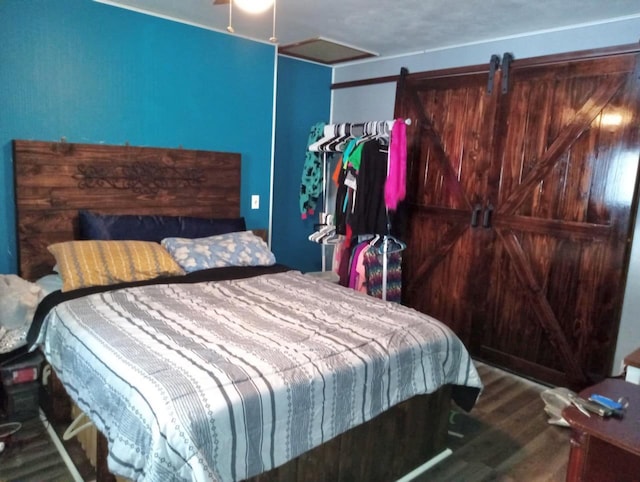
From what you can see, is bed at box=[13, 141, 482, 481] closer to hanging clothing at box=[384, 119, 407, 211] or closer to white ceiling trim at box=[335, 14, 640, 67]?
hanging clothing at box=[384, 119, 407, 211]

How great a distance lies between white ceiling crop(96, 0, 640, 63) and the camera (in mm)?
2570

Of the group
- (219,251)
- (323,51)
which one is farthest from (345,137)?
(219,251)

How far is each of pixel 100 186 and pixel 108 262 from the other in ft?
2.12

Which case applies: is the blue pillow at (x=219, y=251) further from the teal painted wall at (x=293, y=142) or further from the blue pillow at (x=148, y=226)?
the teal painted wall at (x=293, y=142)

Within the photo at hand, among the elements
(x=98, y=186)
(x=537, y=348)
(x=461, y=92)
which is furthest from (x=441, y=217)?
(x=98, y=186)

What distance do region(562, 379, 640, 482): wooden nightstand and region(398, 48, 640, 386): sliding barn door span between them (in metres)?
1.54

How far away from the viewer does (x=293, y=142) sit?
405cm

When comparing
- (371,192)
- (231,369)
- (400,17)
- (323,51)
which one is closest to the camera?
(231,369)

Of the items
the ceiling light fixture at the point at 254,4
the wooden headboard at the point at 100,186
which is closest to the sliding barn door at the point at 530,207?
the wooden headboard at the point at 100,186

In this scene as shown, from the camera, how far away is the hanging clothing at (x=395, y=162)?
3395 millimetres

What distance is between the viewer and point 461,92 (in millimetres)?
3412

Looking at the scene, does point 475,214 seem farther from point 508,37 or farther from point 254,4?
point 254,4

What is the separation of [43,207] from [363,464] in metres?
2.28

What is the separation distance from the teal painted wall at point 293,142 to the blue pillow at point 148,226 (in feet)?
2.48
